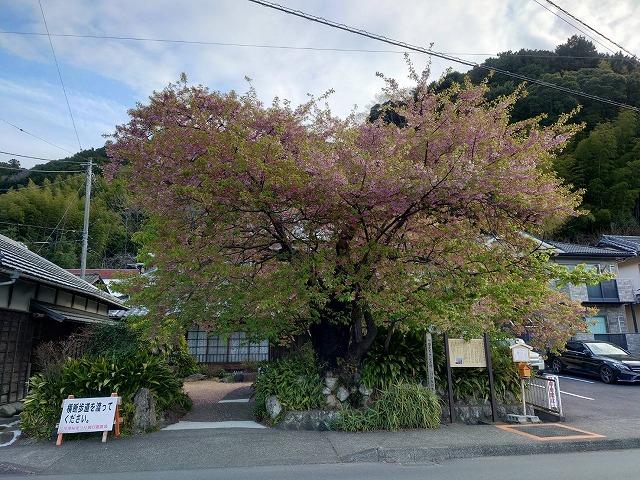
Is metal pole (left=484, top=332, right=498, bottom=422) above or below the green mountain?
below

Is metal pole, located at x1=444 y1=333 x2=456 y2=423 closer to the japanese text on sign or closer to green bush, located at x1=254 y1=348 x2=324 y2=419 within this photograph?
green bush, located at x1=254 y1=348 x2=324 y2=419

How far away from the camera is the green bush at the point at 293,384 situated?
26.8 feet

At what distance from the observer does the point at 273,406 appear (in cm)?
823

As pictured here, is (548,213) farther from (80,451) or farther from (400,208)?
(80,451)

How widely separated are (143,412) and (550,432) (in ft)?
23.5

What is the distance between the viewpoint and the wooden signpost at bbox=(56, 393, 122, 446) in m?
6.95

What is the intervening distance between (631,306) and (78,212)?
3603 centimetres

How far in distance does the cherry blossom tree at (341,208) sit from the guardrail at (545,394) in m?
1.87

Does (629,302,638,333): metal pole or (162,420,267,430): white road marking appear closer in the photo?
(162,420,267,430): white road marking

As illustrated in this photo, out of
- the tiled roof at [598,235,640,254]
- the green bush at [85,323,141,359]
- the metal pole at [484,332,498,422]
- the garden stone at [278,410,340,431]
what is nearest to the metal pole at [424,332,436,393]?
the metal pole at [484,332,498,422]

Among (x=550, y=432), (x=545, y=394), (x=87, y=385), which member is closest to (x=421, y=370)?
(x=550, y=432)

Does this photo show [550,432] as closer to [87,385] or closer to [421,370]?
[421,370]

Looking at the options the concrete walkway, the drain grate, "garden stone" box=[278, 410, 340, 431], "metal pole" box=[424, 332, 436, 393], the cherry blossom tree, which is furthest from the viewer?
"metal pole" box=[424, 332, 436, 393]

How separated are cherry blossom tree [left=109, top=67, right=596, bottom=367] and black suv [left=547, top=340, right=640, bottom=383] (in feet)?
30.5
